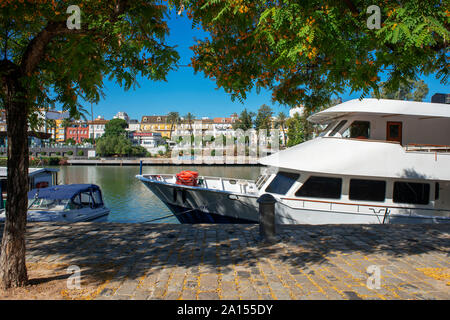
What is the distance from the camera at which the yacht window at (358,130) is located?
11.2 m

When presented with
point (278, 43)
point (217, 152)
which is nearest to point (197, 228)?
point (278, 43)

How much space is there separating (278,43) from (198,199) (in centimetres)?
839

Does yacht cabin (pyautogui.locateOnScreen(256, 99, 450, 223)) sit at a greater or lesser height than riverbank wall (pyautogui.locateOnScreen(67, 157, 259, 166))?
greater

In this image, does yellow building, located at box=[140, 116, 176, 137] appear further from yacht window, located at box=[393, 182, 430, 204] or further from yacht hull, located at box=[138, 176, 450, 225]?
yacht window, located at box=[393, 182, 430, 204]

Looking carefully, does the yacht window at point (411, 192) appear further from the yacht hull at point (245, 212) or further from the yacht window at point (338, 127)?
the yacht window at point (338, 127)

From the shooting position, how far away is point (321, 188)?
1033 centimetres

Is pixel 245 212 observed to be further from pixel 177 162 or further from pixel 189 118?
pixel 189 118

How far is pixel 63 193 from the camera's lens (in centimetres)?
1207

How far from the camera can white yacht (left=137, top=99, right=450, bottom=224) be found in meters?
9.86

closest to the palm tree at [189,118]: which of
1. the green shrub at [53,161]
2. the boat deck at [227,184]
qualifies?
the green shrub at [53,161]

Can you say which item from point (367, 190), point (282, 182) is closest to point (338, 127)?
point (367, 190)

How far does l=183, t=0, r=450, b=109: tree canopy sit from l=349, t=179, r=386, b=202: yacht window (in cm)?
529

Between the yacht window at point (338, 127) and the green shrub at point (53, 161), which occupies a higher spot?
the yacht window at point (338, 127)

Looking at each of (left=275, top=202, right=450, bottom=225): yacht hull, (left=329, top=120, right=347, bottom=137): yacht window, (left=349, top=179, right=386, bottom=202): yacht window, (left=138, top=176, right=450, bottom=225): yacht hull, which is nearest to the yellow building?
(left=138, top=176, right=450, bottom=225): yacht hull
